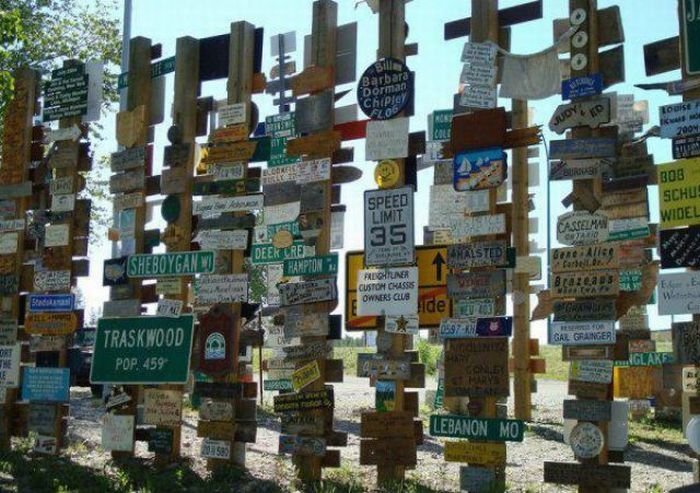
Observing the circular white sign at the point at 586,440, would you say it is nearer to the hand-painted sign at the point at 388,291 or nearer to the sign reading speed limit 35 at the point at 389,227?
the hand-painted sign at the point at 388,291

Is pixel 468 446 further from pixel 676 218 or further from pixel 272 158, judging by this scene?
pixel 272 158

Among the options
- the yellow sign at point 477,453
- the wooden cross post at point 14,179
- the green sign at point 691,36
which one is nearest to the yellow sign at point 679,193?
the green sign at point 691,36

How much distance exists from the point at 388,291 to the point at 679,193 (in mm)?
2791

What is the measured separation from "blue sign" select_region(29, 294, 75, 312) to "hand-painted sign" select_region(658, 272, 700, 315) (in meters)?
6.80

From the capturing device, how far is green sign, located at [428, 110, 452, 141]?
1257 cm

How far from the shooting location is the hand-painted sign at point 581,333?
26.1ft

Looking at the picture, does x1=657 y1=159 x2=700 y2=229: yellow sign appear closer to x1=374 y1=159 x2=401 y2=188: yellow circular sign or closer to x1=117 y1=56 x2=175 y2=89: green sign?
x1=374 y1=159 x2=401 y2=188: yellow circular sign

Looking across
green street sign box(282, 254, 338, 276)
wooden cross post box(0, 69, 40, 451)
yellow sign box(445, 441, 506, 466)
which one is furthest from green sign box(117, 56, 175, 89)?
yellow sign box(445, 441, 506, 466)

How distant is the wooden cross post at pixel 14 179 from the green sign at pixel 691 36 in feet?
26.3

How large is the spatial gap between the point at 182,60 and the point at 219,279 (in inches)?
105

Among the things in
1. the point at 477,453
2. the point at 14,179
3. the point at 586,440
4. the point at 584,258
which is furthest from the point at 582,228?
the point at 14,179

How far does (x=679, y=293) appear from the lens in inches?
302

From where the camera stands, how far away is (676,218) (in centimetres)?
779

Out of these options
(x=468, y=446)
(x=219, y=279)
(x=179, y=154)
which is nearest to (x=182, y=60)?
(x=179, y=154)
